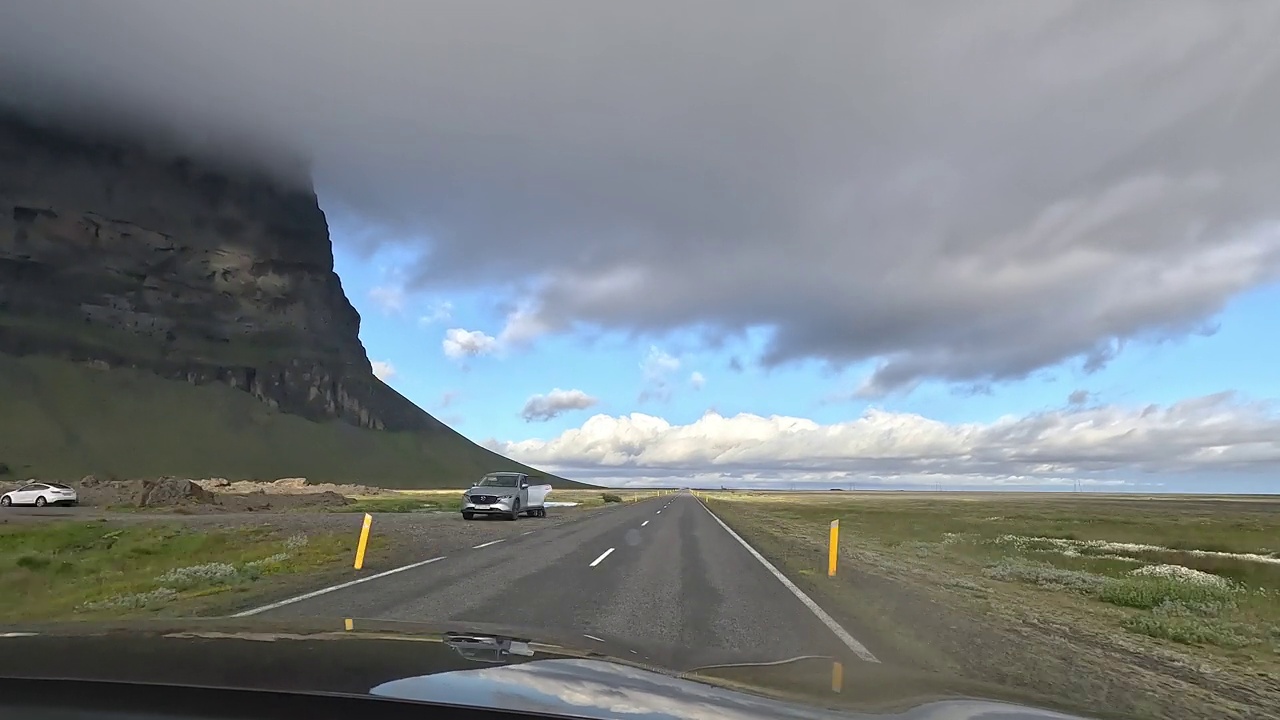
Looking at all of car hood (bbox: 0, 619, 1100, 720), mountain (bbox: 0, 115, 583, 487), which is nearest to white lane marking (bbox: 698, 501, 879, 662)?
car hood (bbox: 0, 619, 1100, 720)

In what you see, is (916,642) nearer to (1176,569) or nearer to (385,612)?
(385,612)

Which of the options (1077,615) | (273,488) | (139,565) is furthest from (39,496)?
(1077,615)

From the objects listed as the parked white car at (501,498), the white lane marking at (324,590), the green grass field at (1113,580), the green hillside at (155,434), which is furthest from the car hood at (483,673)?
the green hillside at (155,434)

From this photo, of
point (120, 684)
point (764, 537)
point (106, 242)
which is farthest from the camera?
point (106, 242)

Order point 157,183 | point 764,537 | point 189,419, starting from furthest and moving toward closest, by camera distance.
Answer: point 157,183, point 189,419, point 764,537

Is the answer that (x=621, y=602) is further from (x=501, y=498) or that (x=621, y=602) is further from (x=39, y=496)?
(x=39, y=496)

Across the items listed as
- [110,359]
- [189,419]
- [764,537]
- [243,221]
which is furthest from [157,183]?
[764,537]

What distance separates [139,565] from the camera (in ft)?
57.7

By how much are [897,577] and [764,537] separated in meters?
11.3

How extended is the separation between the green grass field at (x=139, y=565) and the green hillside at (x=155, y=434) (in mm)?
86547

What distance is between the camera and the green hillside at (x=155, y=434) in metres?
A: 98.7

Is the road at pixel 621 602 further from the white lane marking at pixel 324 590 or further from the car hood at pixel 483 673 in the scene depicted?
the car hood at pixel 483 673

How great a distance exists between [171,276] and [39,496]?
10216 centimetres

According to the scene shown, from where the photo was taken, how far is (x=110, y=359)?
11719 cm
